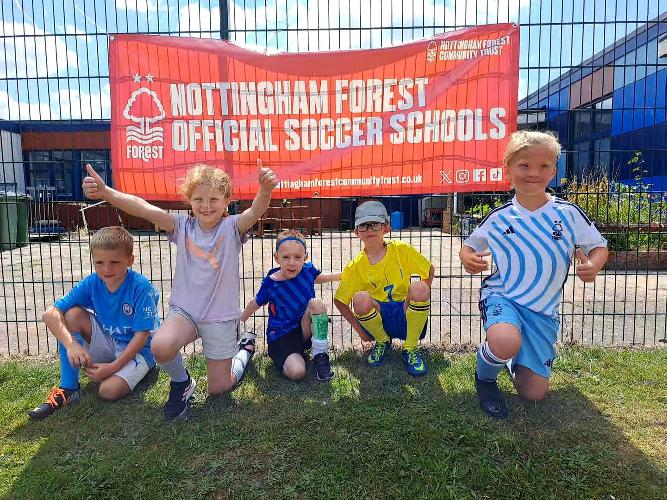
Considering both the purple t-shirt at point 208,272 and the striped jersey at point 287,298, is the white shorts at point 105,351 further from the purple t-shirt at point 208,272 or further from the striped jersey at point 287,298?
the striped jersey at point 287,298

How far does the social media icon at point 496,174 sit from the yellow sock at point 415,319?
1.17 m

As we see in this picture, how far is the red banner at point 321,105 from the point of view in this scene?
3.75 m

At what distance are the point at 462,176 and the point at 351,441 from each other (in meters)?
2.27

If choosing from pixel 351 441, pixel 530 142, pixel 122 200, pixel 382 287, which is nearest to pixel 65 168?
pixel 122 200

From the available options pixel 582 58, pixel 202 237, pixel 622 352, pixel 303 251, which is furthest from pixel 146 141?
pixel 622 352

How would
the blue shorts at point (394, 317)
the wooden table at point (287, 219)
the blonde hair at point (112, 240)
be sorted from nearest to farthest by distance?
1. the blonde hair at point (112, 240)
2. the blue shorts at point (394, 317)
3. the wooden table at point (287, 219)

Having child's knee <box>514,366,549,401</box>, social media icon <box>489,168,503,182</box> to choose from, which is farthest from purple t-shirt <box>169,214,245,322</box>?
social media icon <box>489,168,503,182</box>

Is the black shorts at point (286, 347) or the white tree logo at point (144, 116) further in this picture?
the white tree logo at point (144, 116)

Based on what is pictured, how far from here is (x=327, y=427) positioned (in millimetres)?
Result: 2689

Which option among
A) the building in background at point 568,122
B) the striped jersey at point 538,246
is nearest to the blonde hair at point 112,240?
the building in background at point 568,122

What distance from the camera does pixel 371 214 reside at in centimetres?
347

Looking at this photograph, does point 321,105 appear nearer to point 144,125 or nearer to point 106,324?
point 144,125

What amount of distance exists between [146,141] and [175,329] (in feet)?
5.58

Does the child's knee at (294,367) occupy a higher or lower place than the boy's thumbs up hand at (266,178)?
lower
